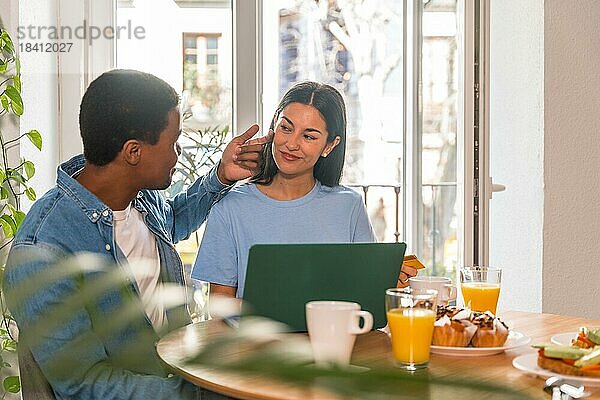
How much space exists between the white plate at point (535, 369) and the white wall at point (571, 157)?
186 cm

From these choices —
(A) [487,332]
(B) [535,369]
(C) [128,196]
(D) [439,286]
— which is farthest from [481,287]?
(C) [128,196]

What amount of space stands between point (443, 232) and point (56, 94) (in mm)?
1414

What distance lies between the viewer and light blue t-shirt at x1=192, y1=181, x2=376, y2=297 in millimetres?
1952

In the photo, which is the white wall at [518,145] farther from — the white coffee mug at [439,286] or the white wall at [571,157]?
the white coffee mug at [439,286]

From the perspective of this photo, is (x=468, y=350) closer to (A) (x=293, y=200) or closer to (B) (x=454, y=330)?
(B) (x=454, y=330)

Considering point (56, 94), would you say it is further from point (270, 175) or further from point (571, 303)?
point (571, 303)

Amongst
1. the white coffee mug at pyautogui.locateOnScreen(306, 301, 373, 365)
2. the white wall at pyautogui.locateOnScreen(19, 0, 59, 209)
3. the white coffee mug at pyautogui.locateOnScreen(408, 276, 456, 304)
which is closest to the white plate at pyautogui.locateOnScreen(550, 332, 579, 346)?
the white coffee mug at pyautogui.locateOnScreen(408, 276, 456, 304)

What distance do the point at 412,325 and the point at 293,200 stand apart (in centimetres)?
77

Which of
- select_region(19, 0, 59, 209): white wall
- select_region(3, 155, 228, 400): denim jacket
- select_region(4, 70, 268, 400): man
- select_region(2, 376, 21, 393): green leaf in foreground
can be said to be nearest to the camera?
select_region(3, 155, 228, 400): denim jacket

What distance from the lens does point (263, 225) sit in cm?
199

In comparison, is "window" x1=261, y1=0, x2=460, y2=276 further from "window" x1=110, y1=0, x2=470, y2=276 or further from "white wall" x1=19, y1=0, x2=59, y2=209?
"white wall" x1=19, y1=0, x2=59, y2=209

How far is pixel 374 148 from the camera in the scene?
3.28m

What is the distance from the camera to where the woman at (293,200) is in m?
1.96

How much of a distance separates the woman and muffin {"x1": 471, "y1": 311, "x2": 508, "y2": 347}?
2.05 ft
